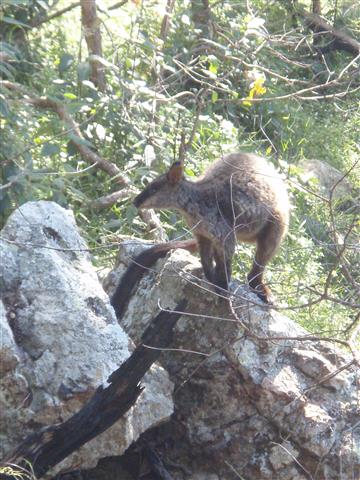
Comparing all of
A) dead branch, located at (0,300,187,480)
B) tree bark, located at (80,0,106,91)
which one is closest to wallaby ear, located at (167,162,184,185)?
tree bark, located at (80,0,106,91)

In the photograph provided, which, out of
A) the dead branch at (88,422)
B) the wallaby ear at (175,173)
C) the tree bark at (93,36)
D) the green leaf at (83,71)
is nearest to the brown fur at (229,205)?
the wallaby ear at (175,173)

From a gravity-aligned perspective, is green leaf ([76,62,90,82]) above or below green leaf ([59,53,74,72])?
above

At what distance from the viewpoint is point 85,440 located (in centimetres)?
432

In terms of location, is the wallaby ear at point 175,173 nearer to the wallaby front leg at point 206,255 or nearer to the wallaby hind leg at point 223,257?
the wallaby front leg at point 206,255

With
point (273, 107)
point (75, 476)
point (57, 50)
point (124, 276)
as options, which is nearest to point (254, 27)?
point (273, 107)

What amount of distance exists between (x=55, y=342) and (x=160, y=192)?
2.03 meters

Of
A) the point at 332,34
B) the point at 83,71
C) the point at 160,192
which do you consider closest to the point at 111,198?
the point at 160,192

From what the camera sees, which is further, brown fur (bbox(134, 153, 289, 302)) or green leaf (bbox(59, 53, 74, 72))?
green leaf (bbox(59, 53, 74, 72))

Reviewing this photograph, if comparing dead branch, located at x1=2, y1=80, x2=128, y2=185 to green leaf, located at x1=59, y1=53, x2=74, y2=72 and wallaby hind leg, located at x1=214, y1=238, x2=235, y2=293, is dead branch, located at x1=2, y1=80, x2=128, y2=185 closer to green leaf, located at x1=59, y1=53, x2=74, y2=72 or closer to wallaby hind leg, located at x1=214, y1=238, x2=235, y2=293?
green leaf, located at x1=59, y1=53, x2=74, y2=72

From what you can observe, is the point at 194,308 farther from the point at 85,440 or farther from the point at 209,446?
the point at 85,440

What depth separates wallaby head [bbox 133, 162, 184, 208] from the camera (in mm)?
6348

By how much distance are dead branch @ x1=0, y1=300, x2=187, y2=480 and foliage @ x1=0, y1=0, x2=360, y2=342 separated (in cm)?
173

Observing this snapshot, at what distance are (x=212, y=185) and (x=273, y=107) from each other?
3.13 metres

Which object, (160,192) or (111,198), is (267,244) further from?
(111,198)
